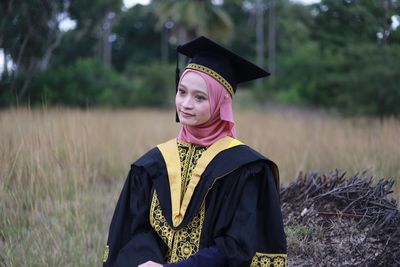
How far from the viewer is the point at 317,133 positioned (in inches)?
258

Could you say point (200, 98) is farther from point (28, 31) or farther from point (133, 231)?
point (28, 31)

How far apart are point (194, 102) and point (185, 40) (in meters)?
18.5

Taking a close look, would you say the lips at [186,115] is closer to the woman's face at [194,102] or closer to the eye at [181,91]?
the woman's face at [194,102]

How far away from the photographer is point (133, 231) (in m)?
2.17

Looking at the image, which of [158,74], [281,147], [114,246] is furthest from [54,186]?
[158,74]

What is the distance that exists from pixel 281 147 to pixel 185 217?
12.9 ft

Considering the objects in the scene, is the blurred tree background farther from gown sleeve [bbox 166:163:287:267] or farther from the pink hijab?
gown sleeve [bbox 166:163:287:267]

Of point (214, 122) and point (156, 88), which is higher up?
point (156, 88)

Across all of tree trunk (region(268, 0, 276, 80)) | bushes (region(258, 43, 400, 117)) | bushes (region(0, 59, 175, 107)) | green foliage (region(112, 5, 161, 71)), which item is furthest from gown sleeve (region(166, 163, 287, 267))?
green foliage (region(112, 5, 161, 71))

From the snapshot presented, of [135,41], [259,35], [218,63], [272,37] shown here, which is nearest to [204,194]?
[218,63]

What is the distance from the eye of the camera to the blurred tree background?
5094 mm

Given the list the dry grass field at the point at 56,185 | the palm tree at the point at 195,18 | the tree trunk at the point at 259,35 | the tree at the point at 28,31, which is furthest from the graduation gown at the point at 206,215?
the tree trunk at the point at 259,35

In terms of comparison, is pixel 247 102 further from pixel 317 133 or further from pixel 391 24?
pixel 391 24

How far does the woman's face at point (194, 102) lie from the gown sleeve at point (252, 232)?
33 cm
